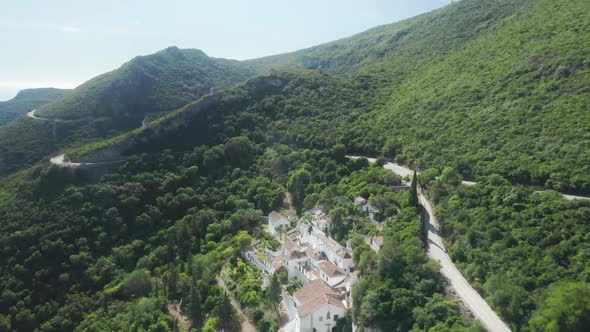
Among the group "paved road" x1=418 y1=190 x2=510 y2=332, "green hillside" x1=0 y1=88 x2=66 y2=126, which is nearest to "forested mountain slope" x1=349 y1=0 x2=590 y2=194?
"paved road" x1=418 y1=190 x2=510 y2=332

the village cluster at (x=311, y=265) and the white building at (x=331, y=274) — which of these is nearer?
the village cluster at (x=311, y=265)

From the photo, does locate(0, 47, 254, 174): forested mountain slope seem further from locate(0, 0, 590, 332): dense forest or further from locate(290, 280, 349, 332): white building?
locate(290, 280, 349, 332): white building

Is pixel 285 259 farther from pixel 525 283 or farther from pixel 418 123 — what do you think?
pixel 418 123

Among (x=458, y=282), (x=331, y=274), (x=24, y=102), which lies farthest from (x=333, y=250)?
(x=24, y=102)

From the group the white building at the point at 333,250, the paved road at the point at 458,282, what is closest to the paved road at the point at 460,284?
the paved road at the point at 458,282

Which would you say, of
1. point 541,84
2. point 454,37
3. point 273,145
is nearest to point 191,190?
point 273,145

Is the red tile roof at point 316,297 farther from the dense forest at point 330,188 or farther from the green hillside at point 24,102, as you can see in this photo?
the green hillside at point 24,102

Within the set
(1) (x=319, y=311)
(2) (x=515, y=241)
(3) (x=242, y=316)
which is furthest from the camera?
(3) (x=242, y=316)

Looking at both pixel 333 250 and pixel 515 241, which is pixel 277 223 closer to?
pixel 333 250
